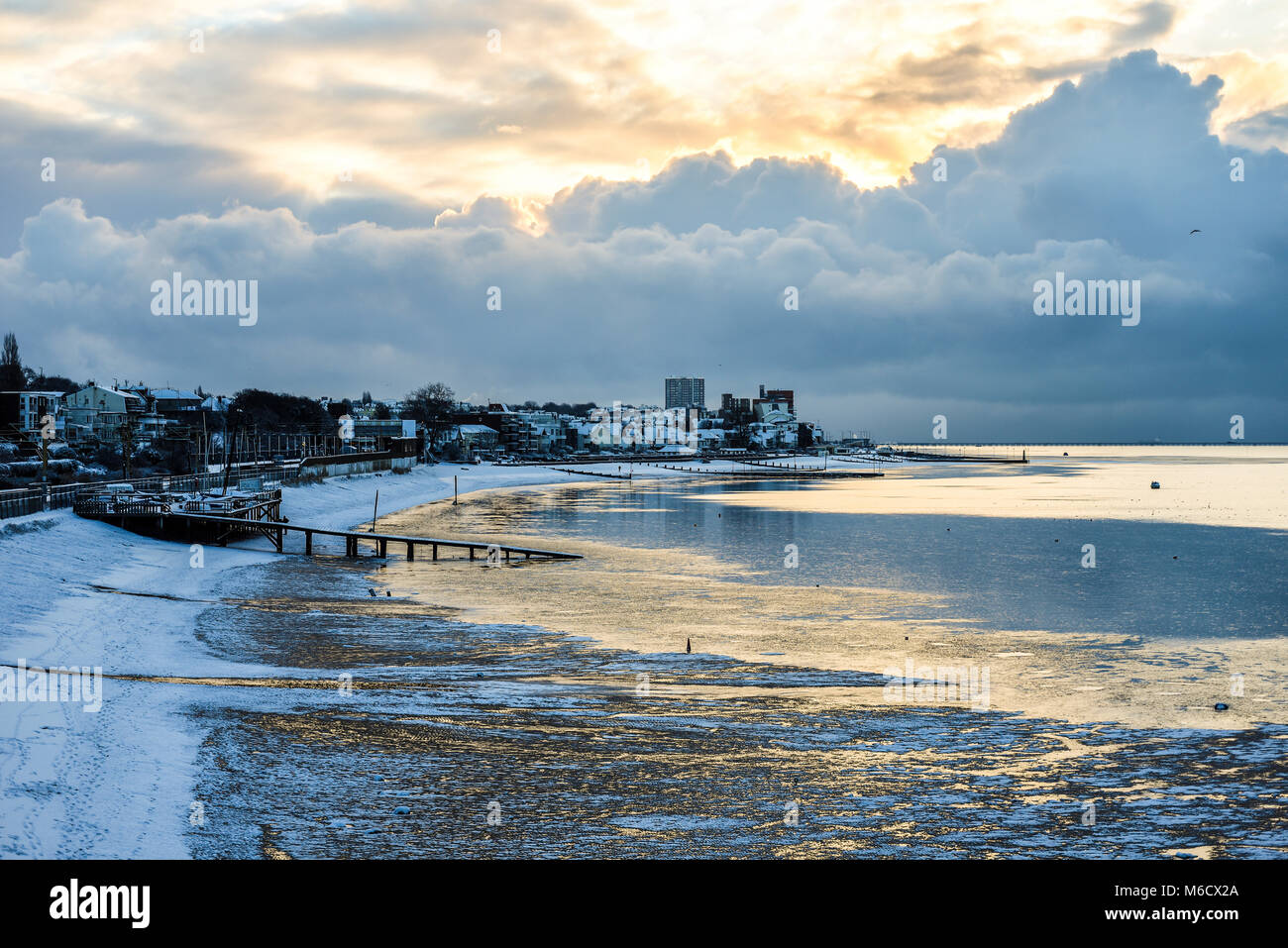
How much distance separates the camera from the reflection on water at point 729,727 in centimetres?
1289

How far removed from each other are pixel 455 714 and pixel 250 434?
14615 cm

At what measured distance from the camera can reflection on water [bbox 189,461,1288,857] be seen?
508 inches

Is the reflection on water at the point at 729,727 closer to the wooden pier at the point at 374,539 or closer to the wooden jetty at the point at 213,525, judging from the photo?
the wooden pier at the point at 374,539

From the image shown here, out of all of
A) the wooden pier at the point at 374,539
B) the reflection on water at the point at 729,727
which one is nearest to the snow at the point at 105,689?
the reflection on water at the point at 729,727

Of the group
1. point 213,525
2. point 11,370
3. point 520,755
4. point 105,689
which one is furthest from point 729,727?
point 11,370

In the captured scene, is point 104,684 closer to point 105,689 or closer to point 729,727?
point 105,689

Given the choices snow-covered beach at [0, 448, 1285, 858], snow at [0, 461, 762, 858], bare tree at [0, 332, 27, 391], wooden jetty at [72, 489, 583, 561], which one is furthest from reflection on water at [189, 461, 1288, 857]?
bare tree at [0, 332, 27, 391]

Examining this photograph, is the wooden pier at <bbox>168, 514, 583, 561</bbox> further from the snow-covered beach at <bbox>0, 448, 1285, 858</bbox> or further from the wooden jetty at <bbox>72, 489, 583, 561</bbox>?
the snow-covered beach at <bbox>0, 448, 1285, 858</bbox>

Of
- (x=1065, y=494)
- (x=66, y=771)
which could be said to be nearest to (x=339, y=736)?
(x=66, y=771)

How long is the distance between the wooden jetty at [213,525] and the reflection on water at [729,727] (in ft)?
33.6

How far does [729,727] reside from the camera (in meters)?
18.0

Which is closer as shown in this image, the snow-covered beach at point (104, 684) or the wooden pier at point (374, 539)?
the snow-covered beach at point (104, 684)

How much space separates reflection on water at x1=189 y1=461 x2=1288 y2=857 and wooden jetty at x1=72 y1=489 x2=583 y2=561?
1023cm

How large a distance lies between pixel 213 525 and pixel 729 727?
40474mm
